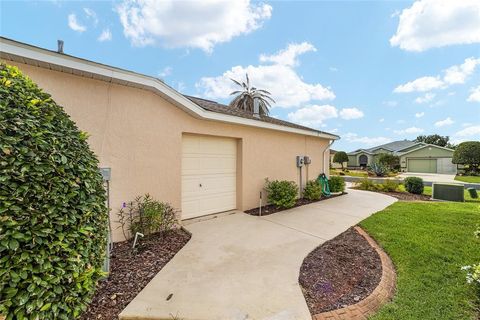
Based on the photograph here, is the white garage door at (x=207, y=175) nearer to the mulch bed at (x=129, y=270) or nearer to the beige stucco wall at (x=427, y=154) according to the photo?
the mulch bed at (x=129, y=270)

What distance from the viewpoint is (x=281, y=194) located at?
752cm

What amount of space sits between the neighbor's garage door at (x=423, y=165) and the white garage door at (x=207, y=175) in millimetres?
36009

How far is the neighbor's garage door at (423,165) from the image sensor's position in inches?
1219

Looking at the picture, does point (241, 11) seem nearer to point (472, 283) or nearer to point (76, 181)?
point (76, 181)

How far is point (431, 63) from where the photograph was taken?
12328 millimetres

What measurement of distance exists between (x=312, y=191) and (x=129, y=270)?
7.51 m

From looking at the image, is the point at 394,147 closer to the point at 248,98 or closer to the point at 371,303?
the point at 248,98

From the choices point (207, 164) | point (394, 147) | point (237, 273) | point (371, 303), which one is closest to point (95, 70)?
point (207, 164)

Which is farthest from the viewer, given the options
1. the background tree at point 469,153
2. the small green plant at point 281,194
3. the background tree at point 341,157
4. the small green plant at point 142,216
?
the background tree at point 341,157

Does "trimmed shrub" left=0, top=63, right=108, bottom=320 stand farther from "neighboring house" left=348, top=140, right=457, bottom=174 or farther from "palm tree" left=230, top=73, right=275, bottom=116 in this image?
"neighboring house" left=348, top=140, right=457, bottom=174

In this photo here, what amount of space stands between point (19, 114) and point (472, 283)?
5996 mm

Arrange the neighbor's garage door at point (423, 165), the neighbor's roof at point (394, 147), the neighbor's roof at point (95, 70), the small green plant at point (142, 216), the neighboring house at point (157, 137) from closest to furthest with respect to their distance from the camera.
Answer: the neighbor's roof at point (95, 70)
the neighboring house at point (157, 137)
the small green plant at point (142, 216)
the neighbor's garage door at point (423, 165)
the neighbor's roof at point (394, 147)

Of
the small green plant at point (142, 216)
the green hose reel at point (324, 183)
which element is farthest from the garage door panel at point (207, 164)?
the green hose reel at point (324, 183)

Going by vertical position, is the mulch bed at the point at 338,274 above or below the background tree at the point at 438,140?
below
